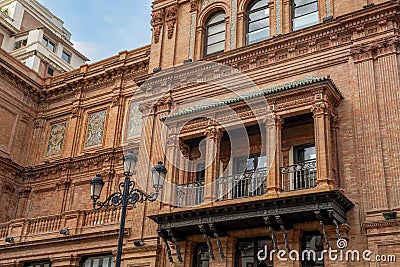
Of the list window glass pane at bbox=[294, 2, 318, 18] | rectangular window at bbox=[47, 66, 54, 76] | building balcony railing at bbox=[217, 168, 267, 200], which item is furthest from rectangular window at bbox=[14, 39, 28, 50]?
building balcony railing at bbox=[217, 168, 267, 200]

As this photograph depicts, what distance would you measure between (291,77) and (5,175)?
1560 cm

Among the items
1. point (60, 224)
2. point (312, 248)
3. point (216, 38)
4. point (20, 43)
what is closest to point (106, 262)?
point (60, 224)

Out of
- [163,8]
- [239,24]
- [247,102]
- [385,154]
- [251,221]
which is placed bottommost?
[251,221]

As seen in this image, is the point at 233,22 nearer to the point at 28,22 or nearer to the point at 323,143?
the point at 323,143

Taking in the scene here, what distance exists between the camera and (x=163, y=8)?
23.6 metres

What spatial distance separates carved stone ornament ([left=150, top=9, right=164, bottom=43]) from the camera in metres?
23.2

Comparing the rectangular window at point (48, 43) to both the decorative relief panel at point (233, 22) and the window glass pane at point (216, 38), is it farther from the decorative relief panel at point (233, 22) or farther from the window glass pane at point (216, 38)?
the decorative relief panel at point (233, 22)

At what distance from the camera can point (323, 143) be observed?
15.5m

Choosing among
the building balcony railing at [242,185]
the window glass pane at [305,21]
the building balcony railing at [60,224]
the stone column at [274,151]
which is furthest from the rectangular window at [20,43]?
the stone column at [274,151]

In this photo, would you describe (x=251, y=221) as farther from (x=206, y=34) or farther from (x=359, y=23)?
(x=206, y=34)

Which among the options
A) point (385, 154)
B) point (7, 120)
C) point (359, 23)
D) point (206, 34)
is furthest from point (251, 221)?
point (7, 120)

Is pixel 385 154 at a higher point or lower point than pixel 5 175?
lower

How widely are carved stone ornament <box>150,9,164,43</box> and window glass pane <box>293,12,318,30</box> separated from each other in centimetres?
631

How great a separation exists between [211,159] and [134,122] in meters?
8.67
